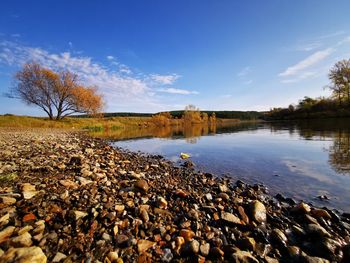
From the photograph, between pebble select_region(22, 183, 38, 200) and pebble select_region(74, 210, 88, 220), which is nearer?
pebble select_region(74, 210, 88, 220)

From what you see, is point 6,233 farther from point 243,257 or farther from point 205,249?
point 243,257

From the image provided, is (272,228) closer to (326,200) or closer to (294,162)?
(326,200)

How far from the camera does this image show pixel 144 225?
3.99 metres

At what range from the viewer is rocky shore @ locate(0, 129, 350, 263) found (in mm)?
3225

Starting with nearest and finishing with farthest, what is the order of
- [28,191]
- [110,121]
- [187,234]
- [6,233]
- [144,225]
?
[6,233] → [187,234] → [144,225] → [28,191] → [110,121]

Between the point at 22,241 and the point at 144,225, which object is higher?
the point at 22,241

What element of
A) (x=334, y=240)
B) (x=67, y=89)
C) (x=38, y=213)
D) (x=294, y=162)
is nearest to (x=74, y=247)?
(x=38, y=213)

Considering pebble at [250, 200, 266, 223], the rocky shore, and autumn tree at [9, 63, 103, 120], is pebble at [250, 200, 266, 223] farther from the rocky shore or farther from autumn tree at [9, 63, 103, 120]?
autumn tree at [9, 63, 103, 120]

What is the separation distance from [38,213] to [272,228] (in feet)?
16.8

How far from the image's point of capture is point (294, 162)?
37.1 feet

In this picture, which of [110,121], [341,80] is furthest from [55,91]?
[341,80]

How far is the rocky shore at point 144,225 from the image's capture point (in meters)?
3.22

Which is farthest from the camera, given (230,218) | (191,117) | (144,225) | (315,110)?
(191,117)

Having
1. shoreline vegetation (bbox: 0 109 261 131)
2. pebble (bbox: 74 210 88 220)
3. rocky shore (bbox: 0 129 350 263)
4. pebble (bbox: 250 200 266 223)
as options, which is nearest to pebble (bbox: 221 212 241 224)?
rocky shore (bbox: 0 129 350 263)
